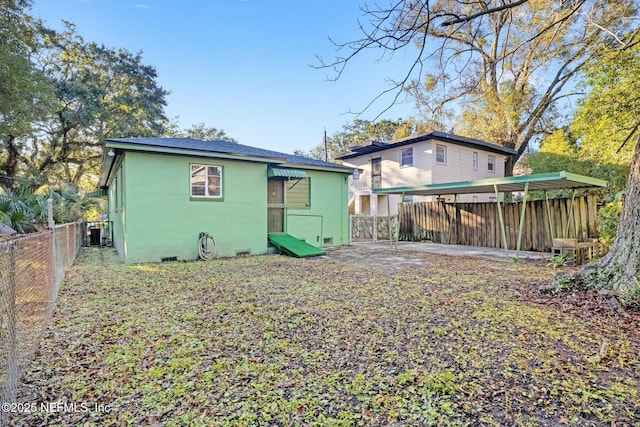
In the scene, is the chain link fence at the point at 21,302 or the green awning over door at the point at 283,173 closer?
the chain link fence at the point at 21,302

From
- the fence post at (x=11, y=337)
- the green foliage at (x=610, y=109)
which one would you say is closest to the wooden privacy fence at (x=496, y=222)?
the green foliage at (x=610, y=109)

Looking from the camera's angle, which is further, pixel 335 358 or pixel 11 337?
pixel 335 358

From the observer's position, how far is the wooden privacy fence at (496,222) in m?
9.69

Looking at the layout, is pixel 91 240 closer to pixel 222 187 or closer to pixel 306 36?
pixel 222 187

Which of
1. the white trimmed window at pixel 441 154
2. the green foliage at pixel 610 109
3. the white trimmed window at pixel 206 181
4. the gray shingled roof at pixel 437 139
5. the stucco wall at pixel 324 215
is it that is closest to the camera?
the white trimmed window at pixel 206 181

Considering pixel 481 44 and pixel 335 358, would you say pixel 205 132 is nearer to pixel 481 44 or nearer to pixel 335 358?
pixel 481 44

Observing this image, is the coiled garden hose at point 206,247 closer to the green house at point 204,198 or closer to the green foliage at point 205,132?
the green house at point 204,198

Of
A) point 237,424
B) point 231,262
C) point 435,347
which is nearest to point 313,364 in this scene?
point 237,424

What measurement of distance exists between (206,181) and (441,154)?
11.9 metres

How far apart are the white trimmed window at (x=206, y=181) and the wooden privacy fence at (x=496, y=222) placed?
9.10 m

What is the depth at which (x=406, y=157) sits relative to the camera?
1688 cm

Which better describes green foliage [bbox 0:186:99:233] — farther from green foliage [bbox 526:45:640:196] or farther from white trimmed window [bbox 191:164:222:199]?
green foliage [bbox 526:45:640:196]

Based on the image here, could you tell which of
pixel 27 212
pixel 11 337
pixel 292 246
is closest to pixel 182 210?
pixel 292 246

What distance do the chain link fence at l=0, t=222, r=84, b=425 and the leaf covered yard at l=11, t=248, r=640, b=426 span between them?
0.44 feet
